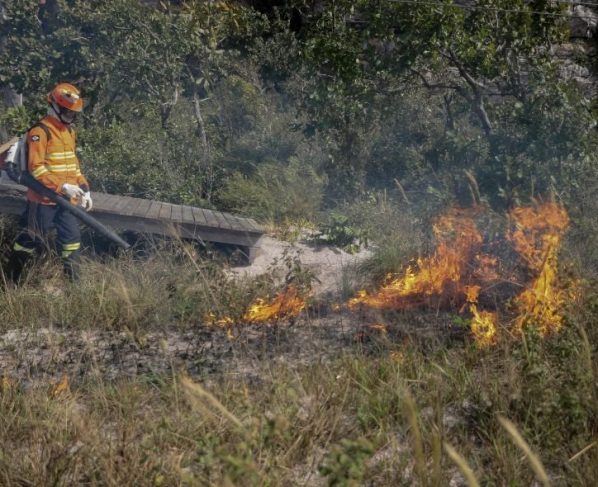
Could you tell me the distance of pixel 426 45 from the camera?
8102 mm

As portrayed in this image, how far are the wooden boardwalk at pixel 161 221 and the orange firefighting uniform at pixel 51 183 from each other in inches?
13.9

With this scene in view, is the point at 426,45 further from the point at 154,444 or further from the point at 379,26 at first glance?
the point at 154,444

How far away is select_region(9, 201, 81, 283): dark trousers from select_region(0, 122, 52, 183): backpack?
0.33m

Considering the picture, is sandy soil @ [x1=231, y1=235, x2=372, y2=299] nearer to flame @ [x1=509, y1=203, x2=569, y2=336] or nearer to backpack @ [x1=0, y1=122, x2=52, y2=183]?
flame @ [x1=509, y1=203, x2=569, y2=336]

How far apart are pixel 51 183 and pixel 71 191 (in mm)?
195

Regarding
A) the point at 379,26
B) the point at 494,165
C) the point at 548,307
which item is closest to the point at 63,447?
the point at 548,307

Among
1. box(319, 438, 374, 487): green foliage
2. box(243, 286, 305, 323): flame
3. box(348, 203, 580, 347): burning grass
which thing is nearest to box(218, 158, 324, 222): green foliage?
box(348, 203, 580, 347): burning grass

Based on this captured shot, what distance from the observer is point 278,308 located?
5.40m

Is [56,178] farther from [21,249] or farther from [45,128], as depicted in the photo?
[21,249]

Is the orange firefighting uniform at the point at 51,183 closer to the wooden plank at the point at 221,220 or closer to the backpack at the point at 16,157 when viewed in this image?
the backpack at the point at 16,157

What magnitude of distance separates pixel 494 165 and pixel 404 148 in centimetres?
264

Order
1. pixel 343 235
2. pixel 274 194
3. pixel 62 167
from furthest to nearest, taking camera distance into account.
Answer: pixel 274 194, pixel 343 235, pixel 62 167

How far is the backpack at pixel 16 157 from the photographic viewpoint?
6.61 metres

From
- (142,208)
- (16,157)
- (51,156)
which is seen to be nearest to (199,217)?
(142,208)
